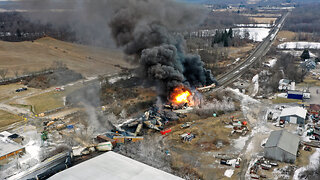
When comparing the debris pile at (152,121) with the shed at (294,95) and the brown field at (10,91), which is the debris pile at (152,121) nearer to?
the shed at (294,95)

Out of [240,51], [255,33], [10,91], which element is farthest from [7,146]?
[255,33]

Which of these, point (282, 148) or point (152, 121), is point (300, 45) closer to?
point (282, 148)

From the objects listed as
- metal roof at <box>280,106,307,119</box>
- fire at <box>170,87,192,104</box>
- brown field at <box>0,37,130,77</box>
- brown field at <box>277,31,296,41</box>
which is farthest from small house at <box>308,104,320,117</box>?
brown field at <box>277,31,296,41</box>

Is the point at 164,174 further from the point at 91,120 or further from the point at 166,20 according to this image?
the point at 166,20

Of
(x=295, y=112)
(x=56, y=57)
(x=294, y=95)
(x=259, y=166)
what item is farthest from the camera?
(x=56, y=57)

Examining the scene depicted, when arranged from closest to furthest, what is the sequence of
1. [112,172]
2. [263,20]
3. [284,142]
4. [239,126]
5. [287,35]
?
[112,172] < [284,142] < [239,126] < [287,35] < [263,20]

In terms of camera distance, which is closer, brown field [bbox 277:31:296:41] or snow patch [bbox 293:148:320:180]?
snow patch [bbox 293:148:320:180]

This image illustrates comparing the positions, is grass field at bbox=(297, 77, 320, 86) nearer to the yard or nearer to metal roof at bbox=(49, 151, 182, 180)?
the yard

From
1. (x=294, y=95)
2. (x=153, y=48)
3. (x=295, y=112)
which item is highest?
(x=153, y=48)

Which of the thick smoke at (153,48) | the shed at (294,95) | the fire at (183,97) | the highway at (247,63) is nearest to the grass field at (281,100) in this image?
the shed at (294,95)
